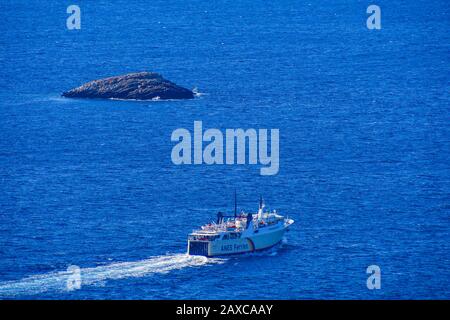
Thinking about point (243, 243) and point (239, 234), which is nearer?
point (239, 234)

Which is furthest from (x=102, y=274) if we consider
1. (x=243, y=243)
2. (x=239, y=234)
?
(x=243, y=243)

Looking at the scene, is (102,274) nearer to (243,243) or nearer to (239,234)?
(239,234)

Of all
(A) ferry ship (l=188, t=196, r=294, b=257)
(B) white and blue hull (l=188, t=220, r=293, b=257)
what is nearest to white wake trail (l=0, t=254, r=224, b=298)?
(B) white and blue hull (l=188, t=220, r=293, b=257)

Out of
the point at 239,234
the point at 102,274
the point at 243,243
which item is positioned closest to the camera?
the point at 102,274

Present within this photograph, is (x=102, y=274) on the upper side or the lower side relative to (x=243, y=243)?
lower

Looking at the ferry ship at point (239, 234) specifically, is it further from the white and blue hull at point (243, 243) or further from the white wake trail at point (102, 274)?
the white wake trail at point (102, 274)

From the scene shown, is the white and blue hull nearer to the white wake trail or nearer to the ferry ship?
the ferry ship
